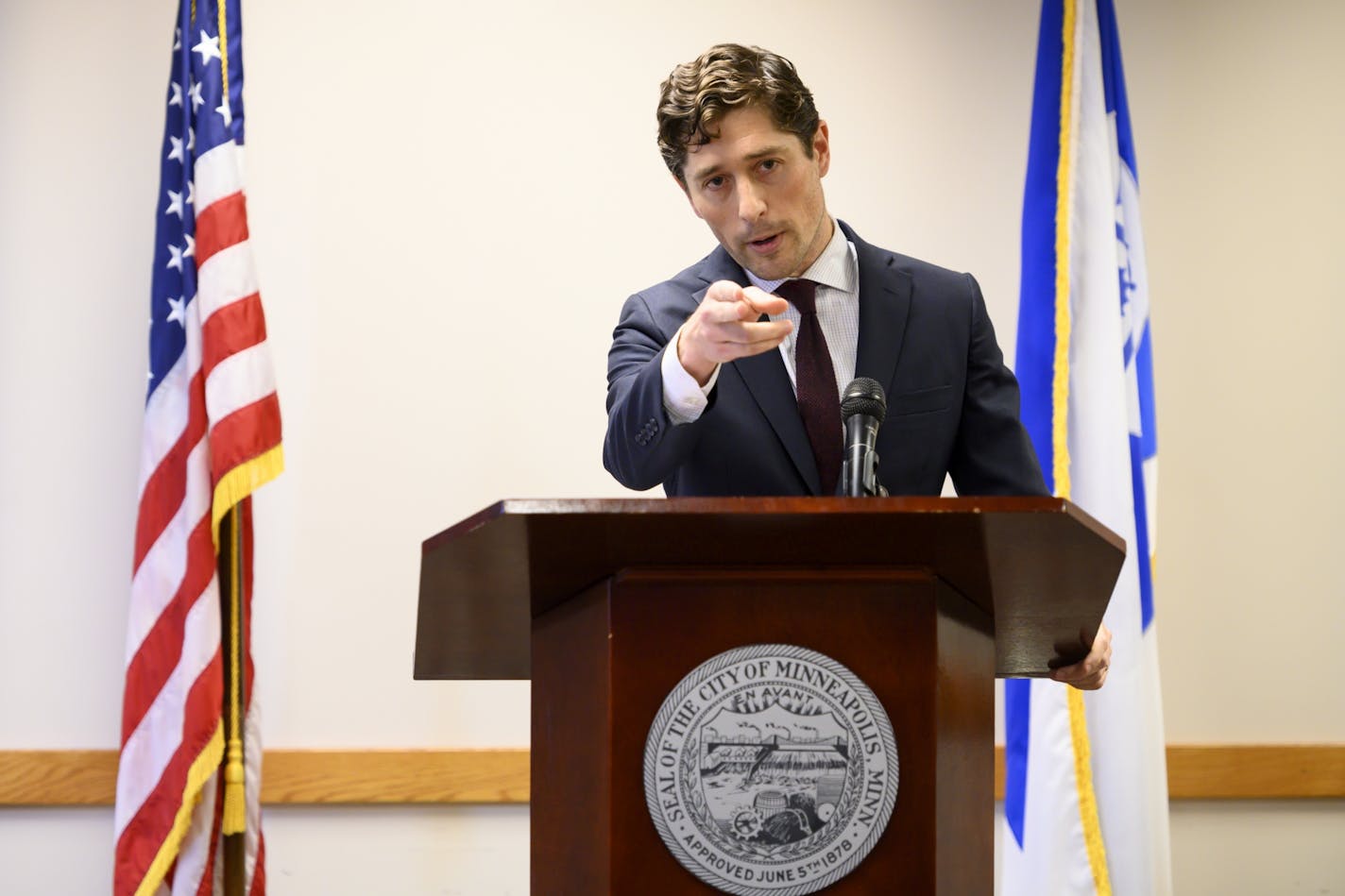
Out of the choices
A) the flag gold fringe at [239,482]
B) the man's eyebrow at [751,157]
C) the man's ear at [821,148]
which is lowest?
the flag gold fringe at [239,482]

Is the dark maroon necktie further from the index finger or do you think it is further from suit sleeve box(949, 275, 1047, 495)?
the index finger

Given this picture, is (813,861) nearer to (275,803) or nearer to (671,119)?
(671,119)

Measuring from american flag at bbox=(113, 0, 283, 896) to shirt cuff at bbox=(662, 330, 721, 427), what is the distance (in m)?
1.75

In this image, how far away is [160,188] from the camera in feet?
9.78

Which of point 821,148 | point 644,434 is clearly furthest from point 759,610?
point 821,148

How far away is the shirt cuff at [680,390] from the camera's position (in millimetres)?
1279

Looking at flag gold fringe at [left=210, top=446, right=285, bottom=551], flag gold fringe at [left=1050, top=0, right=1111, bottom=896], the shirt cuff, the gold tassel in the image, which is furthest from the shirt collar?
the gold tassel

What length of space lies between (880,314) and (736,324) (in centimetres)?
61

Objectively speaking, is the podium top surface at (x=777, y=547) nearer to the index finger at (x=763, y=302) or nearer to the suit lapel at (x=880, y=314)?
the index finger at (x=763, y=302)

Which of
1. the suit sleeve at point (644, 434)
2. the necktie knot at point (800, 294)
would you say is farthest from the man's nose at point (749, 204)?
the suit sleeve at point (644, 434)

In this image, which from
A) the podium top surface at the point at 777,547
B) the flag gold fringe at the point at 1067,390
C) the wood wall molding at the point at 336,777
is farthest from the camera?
the wood wall molding at the point at 336,777

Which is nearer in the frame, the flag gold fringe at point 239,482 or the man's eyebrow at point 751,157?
the man's eyebrow at point 751,157

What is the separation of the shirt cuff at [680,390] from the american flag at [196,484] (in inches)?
68.9

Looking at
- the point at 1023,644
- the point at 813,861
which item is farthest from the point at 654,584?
the point at 1023,644
